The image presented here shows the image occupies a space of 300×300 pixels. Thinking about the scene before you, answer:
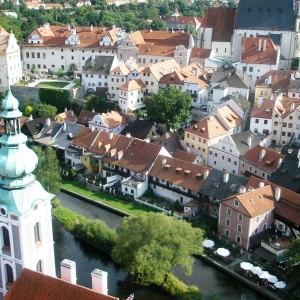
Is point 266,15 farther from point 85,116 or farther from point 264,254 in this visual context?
point 264,254

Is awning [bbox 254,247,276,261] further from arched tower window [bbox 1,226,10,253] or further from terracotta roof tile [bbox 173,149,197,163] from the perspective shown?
arched tower window [bbox 1,226,10,253]

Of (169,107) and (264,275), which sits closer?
(264,275)

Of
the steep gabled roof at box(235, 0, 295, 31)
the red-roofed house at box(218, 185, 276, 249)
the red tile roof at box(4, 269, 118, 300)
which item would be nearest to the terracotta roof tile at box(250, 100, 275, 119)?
the red-roofed house at box(218, 185, 276, 249)

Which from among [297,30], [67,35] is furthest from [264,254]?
[67,35]

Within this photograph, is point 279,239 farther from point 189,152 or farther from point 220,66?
point 220,66

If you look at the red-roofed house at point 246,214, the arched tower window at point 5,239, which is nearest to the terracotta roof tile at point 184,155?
the red-roofed house at point 246,214

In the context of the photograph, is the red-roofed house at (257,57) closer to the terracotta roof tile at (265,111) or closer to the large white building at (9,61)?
the terracotta roof tile at (265,111)

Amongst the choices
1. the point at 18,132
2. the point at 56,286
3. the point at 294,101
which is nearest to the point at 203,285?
the point at 56,286

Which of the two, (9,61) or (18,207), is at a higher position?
(18,207)
